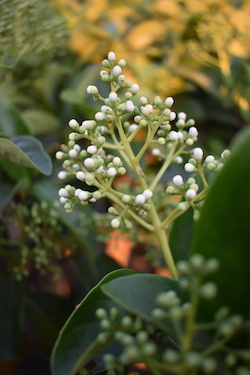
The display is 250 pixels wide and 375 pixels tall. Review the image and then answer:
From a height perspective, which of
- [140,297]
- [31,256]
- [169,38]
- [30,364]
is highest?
[140,297]

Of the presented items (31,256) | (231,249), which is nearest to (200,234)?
(231,249)

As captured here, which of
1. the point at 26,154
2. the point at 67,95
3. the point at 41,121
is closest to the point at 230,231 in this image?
the point at 26,154

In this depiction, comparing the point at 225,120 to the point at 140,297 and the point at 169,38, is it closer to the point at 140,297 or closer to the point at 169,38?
the point at 169,38

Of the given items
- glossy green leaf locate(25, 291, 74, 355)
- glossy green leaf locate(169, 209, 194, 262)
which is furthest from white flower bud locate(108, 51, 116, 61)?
glossy green leaf locate(25, 291, 74, 355)

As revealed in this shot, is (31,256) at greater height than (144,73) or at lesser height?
lesser

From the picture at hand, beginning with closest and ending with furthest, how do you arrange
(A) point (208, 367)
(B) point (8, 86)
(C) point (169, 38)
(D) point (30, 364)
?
(A) point (208, 367) → (D) point (30, 364) → (B) point (8, 86) → (C) point (169, 38)
